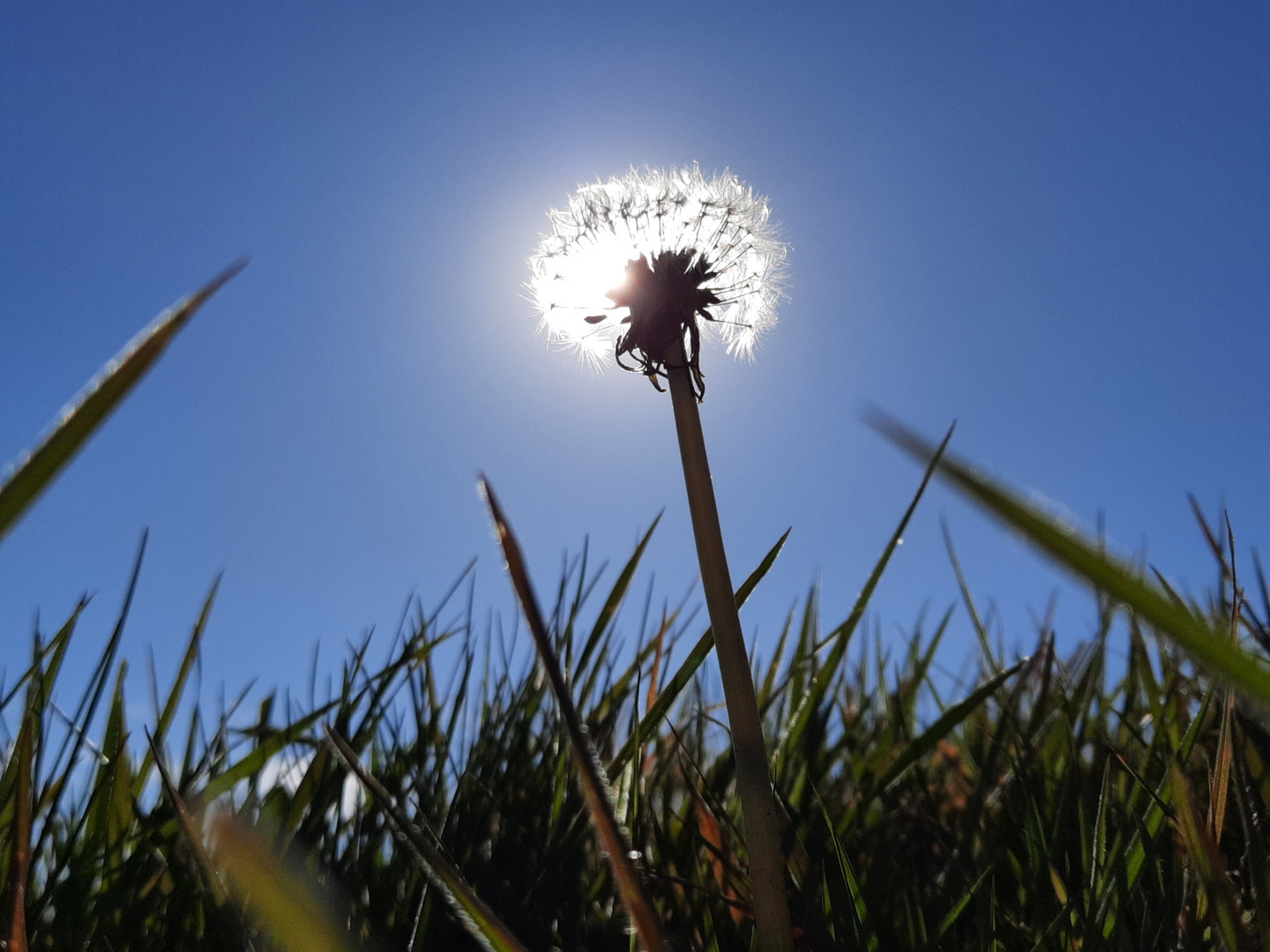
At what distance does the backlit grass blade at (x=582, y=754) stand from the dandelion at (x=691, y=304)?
0.29 m

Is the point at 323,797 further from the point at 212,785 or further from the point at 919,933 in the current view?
the point at 919,933

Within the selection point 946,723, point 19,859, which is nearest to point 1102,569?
point 19,859

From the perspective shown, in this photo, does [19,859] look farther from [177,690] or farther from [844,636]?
[844,636]

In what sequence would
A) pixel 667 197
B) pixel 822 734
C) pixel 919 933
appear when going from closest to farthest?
1. pixel 919 933
2. pixel 667 197
3. pixel 822 734

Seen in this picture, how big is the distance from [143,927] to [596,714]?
808 mm

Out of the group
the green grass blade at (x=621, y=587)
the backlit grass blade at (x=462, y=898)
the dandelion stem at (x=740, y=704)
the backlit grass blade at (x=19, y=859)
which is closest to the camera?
the backlit grass blade at (x=462, y=898)

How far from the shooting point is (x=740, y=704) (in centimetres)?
90

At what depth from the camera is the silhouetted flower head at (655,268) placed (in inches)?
49.7

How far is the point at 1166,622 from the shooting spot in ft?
1.07

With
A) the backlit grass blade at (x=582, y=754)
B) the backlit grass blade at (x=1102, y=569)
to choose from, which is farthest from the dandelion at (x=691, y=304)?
the backlit grass blade at (x=1102, y=569)

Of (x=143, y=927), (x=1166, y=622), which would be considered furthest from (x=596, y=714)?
(x=1166, y=622)

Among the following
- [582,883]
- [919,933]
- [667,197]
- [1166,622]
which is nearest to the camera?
[1166,622]

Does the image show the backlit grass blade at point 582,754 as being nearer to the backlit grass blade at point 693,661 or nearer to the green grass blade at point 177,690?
the backlit grass blade at point 693,661

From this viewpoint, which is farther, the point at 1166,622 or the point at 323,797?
the point at 323,797
